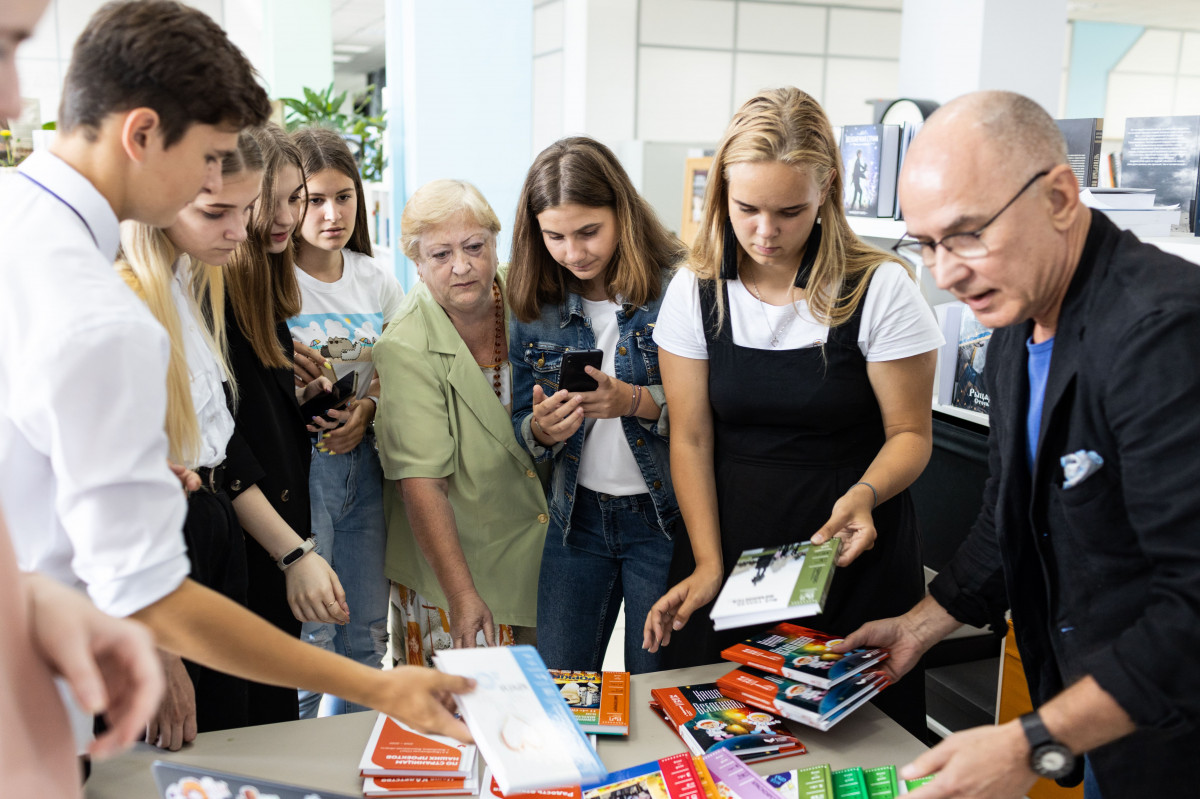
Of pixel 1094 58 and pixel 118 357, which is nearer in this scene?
pixel 118 357

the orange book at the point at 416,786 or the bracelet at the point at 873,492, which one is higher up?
the bracelet at the point at 873,492

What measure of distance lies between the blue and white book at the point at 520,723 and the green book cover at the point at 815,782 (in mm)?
332

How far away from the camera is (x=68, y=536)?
39.4 inches

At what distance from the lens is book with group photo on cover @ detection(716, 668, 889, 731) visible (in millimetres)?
1385

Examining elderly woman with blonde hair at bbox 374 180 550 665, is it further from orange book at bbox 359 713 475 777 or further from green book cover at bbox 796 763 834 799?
green book cover at bbox 796 763 834 799

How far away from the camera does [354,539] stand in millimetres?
2281

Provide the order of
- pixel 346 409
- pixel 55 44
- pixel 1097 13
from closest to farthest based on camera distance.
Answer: pixel 346 409 < pixel 55 44 < pixel 1097 13

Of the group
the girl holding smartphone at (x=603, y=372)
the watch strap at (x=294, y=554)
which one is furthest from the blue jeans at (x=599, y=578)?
the watch strap at (x=294, y=554)

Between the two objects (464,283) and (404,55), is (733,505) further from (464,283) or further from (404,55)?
(404,55)

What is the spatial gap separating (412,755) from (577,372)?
833 mm

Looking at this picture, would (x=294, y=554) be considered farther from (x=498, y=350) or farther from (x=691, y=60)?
(x=691, y=60)

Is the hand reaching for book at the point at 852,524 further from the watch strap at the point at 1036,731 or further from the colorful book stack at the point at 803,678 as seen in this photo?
the watch strap at the point at 1036,731

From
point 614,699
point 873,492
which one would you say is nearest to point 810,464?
point 873,492

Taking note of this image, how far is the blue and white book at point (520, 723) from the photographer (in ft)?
3.43
